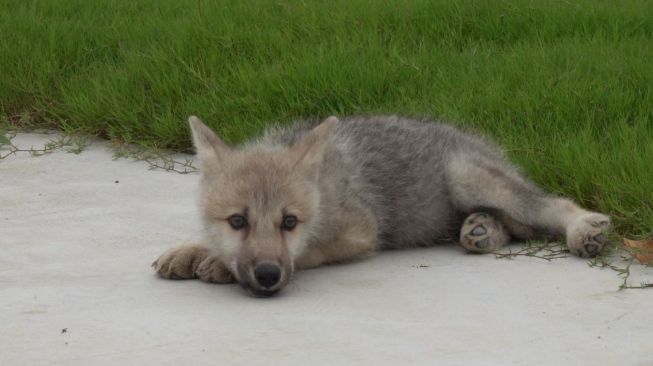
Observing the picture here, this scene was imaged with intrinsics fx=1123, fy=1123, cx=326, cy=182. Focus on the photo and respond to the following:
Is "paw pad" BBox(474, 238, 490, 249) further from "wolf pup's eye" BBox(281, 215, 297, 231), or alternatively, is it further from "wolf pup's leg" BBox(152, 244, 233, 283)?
"wolf pup's leg" BBox(152, 244, 233, 283)

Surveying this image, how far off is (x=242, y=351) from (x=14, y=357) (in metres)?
0.76

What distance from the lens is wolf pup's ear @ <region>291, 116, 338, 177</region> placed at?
193 inches

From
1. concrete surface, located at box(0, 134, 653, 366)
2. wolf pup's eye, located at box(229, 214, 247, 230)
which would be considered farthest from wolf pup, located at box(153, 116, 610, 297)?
concrete surface, located at box(0, 134, 653, 366)

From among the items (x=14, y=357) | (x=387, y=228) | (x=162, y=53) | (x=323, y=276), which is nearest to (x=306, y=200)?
(x=323, y=276)

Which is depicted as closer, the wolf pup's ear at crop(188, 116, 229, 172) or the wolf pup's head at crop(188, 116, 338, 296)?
the wolf pup's head at crop(188, 116, 338, 296)

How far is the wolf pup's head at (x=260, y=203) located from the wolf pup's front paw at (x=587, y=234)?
1.22 meters

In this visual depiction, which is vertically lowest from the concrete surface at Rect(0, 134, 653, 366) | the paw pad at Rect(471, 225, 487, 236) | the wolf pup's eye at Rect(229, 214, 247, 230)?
the concrete surface at Rect(0, 134, 653, 366)

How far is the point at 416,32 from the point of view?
8.02 metres

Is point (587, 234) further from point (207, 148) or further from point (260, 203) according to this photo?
point (207, 148)

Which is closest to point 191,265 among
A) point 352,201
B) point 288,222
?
point 288,222

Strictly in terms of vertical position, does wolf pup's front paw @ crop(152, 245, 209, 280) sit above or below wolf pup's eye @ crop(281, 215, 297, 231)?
below

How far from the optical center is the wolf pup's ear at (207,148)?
4.92 meters

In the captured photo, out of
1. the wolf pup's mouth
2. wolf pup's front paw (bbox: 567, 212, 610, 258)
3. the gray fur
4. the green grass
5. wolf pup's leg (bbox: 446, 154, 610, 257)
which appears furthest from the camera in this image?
the green grass

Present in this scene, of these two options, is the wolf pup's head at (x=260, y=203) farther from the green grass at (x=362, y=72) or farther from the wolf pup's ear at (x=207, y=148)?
the green grass at (x=362, y=72)
